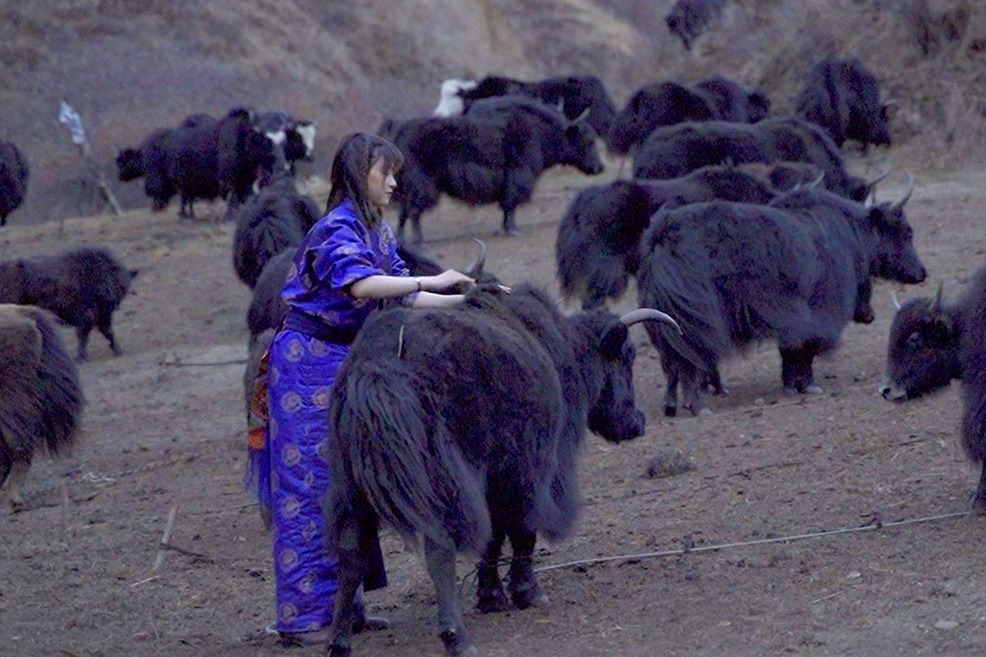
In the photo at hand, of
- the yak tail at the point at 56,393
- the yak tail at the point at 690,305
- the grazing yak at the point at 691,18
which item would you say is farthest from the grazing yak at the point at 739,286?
the grazing yak at the point at 691,18

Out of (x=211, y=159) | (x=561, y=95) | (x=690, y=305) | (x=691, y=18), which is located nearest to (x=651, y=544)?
(x=690, y=305)

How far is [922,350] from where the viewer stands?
633cm

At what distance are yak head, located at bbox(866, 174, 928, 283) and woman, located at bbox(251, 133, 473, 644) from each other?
4962mm

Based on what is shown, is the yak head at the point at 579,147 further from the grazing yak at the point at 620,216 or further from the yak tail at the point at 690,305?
the yak tail at the point at 690,305

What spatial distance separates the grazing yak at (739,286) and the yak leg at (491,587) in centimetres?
331

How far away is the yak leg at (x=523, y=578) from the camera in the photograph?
507cm

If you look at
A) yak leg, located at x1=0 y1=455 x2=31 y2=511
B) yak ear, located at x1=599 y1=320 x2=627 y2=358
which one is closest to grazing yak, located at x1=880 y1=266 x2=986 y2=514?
yak ear, located at x1=599 y1=320 x2=627 y2=358

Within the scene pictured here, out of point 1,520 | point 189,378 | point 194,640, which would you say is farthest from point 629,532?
point 189,378

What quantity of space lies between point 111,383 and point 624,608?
23.3ft

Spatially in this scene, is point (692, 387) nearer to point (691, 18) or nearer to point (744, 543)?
point (744, 543)

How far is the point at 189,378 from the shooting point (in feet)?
36.8

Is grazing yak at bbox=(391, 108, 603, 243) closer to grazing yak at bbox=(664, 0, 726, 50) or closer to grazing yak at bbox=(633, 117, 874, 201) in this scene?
grazing yak at bbox=(633, 117, 874, 201)

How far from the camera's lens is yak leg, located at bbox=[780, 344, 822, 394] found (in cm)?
867

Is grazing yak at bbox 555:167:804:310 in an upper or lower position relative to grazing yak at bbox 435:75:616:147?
lower
